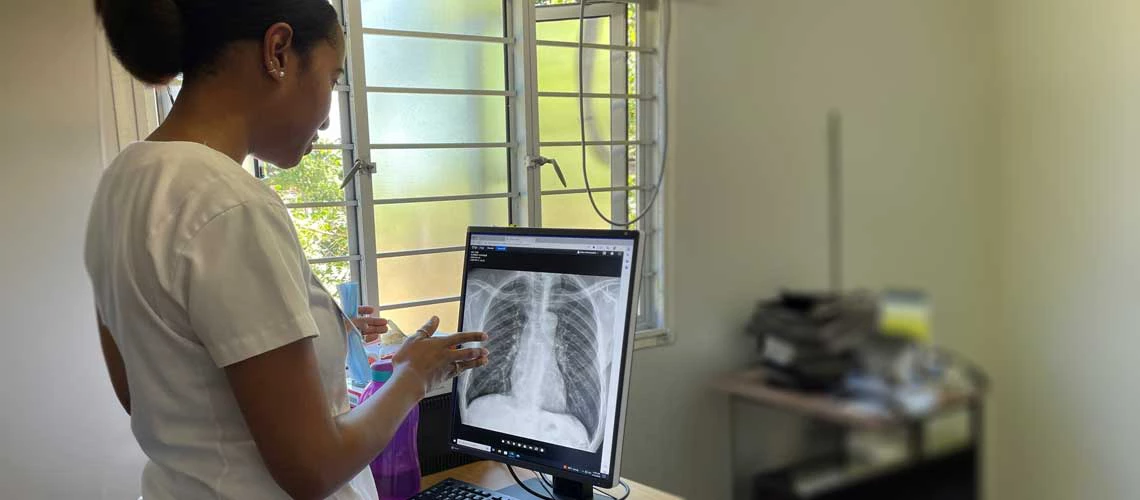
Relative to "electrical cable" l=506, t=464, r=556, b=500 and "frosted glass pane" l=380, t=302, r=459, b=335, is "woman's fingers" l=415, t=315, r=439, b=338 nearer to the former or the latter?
"electrical cable" l=506, t=464, r=556, b=500

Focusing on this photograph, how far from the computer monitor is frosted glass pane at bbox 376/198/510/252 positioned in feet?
1.22

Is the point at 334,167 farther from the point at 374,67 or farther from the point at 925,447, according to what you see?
the point at 925,447

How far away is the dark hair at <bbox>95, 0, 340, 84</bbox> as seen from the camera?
2.20 ft

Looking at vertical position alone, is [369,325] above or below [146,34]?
below

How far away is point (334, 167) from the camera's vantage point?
56.5 inches

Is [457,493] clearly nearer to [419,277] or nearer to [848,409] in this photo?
[419,277]

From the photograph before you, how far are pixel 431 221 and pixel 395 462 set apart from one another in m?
0.56

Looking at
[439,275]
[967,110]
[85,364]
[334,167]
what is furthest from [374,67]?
[967,110]

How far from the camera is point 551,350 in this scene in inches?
41.7

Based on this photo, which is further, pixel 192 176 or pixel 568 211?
pixel 568 211

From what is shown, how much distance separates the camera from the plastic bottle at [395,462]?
117cm

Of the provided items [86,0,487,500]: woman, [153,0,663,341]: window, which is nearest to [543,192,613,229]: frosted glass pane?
[153,0,663,341]: window

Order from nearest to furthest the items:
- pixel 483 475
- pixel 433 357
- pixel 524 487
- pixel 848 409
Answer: pixel 848 409
pixel 433 357
pixel 524 487
pixel 483 475

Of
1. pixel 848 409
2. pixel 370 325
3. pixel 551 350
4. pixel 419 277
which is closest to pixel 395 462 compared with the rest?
pixel 370 325
